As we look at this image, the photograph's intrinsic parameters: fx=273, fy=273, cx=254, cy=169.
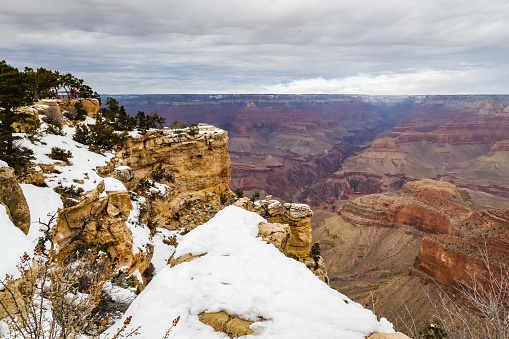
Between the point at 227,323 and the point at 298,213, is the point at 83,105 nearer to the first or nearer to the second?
the point at 298,213

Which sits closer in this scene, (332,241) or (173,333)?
(173,333)

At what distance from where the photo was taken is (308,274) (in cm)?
609

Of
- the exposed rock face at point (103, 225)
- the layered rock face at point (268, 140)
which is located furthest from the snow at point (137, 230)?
the layered rock face at point (268, 140)

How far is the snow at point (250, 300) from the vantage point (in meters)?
4.46

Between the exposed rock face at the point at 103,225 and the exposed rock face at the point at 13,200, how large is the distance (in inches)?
63.5

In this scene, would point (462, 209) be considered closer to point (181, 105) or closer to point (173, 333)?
point (173, 333)

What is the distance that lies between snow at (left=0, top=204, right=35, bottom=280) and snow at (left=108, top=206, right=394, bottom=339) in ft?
7.09

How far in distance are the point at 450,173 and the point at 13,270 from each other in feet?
425

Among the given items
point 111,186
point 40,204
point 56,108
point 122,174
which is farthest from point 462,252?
point 56,108

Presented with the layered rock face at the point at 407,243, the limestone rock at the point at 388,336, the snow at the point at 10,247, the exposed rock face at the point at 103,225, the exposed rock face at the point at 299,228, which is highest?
the snow at the point at 10,247

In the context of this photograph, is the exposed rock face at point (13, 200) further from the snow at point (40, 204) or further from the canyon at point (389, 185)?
the canyon at point (389, 185)

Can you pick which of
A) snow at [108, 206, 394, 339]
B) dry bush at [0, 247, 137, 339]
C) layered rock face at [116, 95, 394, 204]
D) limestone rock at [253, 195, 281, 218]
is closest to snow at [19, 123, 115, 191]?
snow at [108, 206, 394, 339]

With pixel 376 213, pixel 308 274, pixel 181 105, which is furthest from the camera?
pixel 181 105

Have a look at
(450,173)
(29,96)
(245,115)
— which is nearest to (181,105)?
(245,115)
